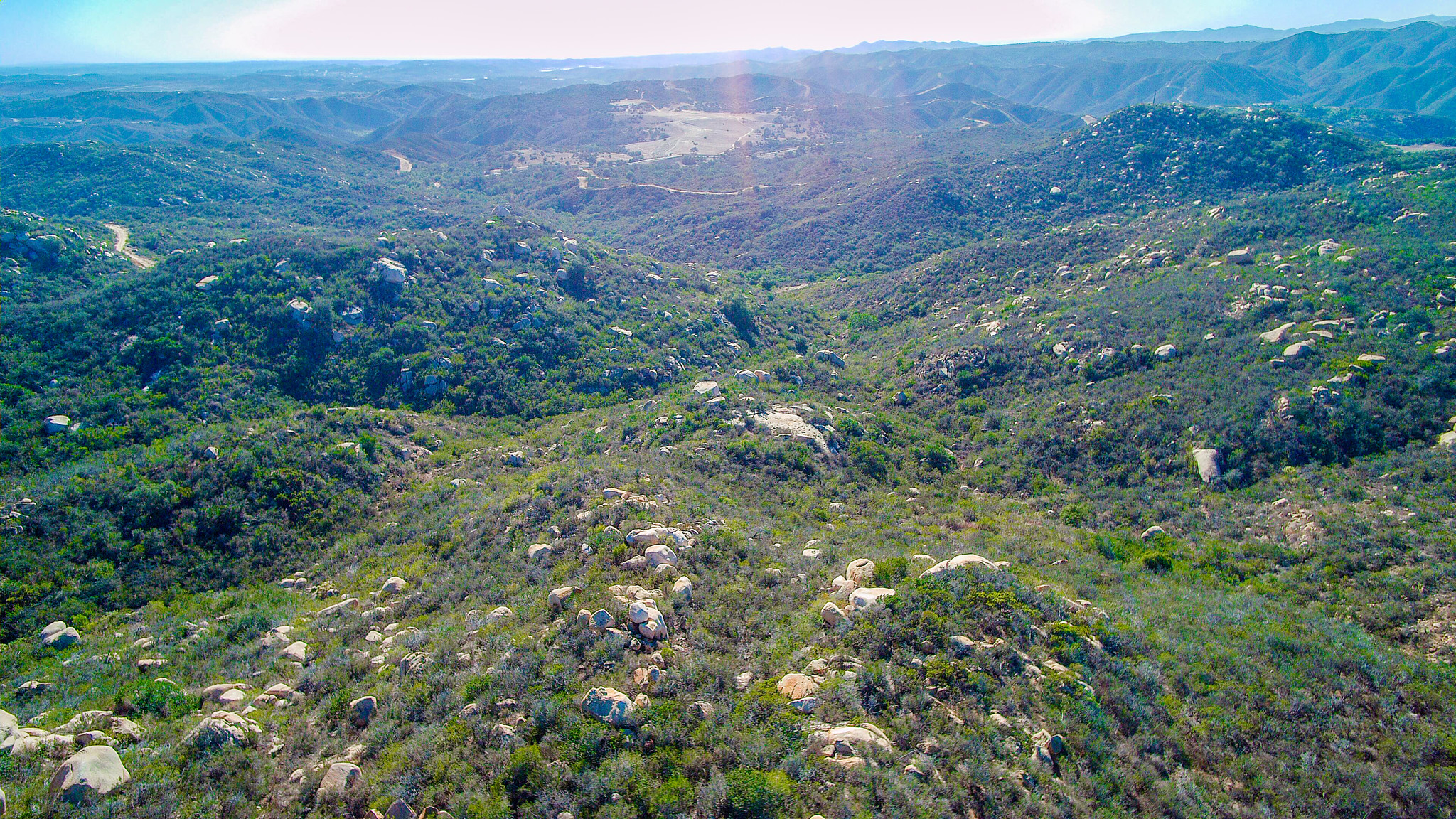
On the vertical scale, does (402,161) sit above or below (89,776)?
above

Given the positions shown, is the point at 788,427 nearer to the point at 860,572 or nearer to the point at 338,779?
the point at 860,572

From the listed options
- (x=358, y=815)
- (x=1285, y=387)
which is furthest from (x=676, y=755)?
(x=1285, y=387)

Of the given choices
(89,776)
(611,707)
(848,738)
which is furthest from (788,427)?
(89,776)

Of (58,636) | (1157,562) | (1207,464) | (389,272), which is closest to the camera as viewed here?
(58,636)

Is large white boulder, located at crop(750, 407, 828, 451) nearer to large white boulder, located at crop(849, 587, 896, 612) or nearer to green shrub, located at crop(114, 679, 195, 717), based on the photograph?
large white boulder, located at crop(849, 587, 896, 612)

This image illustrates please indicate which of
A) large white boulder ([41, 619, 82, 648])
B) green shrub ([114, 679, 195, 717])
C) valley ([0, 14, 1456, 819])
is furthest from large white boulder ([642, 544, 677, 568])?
large white boulder ([41, 619, 82, 648])

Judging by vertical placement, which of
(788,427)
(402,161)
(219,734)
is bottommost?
(788,427)
